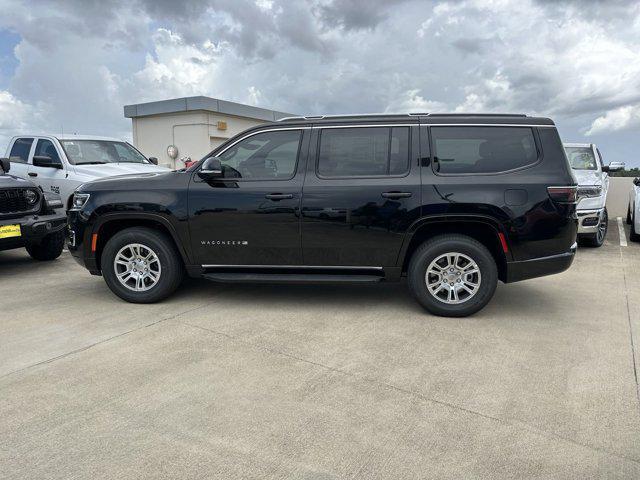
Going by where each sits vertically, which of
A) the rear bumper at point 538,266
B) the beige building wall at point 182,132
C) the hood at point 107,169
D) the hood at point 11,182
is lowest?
the rear bumper at point 538,266

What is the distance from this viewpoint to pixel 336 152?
4.83m

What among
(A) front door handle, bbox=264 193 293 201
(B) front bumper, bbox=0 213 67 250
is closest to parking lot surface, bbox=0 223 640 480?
(A) front door handle, bbox=264 193 293 201

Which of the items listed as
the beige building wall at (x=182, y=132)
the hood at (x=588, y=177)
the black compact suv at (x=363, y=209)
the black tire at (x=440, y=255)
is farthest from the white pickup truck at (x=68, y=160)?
the beige building wall at (x=182, y=132)

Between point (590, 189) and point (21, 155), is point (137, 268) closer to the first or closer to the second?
point (21, 155)

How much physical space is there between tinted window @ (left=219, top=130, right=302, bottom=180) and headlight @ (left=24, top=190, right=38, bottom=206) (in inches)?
140

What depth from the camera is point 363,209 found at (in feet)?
15.3

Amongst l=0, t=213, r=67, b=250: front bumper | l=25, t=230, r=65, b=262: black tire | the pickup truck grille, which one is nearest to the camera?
l=0, t=213, r=67, b=250: front bumper

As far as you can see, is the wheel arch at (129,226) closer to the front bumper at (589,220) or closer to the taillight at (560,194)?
the taillight at (560,194)

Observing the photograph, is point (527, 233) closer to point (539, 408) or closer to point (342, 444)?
point (539, 408)

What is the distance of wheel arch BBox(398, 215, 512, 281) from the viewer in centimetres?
459

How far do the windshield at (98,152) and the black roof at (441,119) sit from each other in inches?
216

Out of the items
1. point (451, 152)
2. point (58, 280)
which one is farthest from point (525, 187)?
point (58, 280)

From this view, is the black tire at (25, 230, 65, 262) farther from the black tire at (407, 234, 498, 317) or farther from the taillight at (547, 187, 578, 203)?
the taillight at (547, 187, 578, 203)

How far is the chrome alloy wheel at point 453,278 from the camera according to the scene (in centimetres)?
466
